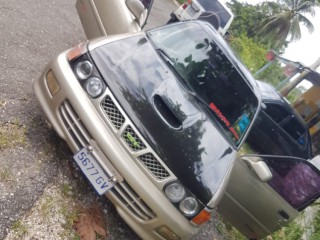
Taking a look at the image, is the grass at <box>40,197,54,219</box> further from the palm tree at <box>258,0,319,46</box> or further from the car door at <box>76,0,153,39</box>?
the palm tree at <box>258,0,319,46</box>

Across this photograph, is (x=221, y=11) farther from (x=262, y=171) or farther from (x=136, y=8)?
(x=262, y=171)

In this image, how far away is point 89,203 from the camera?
324cm

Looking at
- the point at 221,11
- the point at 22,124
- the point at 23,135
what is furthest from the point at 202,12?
the point at 23,135

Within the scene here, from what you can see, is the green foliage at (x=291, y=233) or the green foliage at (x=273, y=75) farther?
the green foliage at (x=273, y=75)

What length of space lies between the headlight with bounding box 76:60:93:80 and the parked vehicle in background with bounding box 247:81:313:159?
Result: 4.49 m

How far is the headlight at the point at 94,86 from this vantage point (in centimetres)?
300

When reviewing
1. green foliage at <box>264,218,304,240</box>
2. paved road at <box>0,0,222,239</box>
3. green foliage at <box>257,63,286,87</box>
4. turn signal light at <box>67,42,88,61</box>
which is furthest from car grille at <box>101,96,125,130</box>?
green foliage at <box>257,63,286,87</box>

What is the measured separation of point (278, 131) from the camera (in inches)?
278

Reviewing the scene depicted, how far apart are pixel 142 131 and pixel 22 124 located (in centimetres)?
124

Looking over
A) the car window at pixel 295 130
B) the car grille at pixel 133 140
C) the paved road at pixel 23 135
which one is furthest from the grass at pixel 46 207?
the car window at pixel 295 130

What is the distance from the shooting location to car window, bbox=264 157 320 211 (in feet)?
12.9

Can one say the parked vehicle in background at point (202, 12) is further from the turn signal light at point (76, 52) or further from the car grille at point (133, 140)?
the car grille at point (133, 140)

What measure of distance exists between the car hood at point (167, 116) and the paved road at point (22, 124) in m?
0.88

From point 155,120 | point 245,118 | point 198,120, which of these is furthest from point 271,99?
point 155,120
